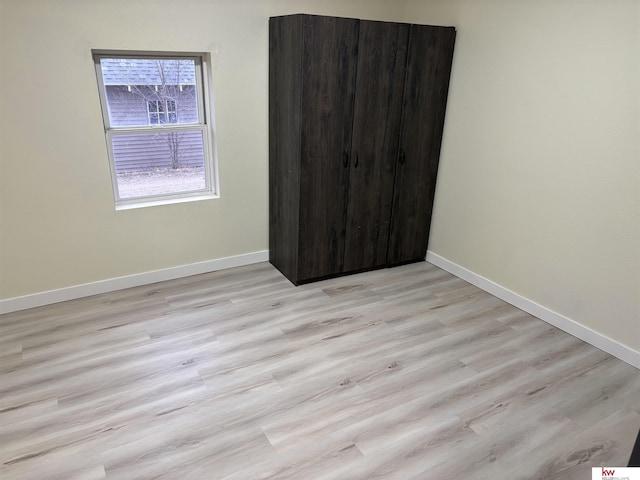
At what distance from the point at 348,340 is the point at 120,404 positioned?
1324 mm

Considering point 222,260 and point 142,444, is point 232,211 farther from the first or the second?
point 142,444

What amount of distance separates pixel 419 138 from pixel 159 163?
79.4 inches

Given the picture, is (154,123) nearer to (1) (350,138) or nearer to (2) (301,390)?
(1) (350,138)

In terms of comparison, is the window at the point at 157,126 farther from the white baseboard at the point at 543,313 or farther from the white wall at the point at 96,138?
the white baseboard at the point at 543,313

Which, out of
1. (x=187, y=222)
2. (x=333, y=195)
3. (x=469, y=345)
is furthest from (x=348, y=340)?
(x=187, y=222)

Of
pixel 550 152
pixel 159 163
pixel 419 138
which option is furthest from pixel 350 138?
pixel 159 163

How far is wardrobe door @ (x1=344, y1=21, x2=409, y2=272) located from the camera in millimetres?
3117

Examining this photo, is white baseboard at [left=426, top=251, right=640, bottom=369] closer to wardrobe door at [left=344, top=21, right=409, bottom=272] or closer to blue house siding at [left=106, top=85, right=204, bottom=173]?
wardrobe door at [left=344, top=21, right=409, bottom=272]

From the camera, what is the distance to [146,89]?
3.12 meters

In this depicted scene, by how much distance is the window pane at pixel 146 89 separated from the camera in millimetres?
3002

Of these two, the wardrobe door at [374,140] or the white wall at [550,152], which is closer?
the white wall at [550,152]

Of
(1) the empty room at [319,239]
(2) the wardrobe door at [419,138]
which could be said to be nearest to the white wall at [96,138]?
(1) the empty room at [319,239]

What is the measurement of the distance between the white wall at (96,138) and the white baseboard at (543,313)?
1704 millimetres

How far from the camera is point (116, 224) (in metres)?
3.17
